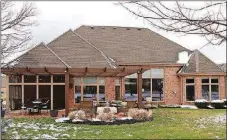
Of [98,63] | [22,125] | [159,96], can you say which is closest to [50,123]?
[22,125]

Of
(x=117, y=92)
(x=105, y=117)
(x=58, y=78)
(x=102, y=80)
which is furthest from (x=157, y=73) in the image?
(x=105, y=117)

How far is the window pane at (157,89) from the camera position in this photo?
102 feet

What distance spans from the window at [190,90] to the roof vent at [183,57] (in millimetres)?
1848

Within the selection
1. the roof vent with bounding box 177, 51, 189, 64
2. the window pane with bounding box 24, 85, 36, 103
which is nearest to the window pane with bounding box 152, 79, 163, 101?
the roof vent with bounding box 177, 51, 189, 64

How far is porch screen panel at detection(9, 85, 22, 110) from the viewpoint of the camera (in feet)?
76.8

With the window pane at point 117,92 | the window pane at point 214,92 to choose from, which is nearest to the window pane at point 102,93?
the window pane at point 117,92

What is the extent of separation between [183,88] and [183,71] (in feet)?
4.57

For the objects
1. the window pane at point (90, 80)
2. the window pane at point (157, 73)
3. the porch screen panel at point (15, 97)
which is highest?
the window pane at point (157, 73)

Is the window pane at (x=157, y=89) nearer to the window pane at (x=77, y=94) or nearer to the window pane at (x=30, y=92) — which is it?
the window pane at (x=77, y=94)

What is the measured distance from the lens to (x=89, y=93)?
27.4 meters

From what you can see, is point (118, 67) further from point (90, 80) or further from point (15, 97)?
point (15, 97)

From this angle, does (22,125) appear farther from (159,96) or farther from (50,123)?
(159,96)

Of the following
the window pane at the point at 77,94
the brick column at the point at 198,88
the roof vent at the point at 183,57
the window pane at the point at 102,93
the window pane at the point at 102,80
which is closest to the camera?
the window pane at the point at 77,94

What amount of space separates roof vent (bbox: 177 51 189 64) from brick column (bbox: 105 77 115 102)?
6580 mm
